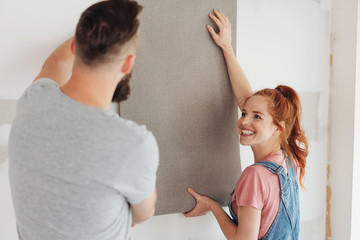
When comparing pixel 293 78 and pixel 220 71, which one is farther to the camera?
pixel 293 78

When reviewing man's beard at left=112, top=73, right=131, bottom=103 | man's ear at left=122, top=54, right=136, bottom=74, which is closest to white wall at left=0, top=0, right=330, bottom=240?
man's beard at left=112, top=73, right=131, bottom=103

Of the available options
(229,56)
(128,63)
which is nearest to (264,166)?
(229,56)

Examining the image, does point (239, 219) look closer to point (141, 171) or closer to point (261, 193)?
point (261, 193)

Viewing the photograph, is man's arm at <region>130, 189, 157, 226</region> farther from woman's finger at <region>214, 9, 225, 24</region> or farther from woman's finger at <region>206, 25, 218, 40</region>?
woman's finger at <region>214, 9, 225, 24</region>

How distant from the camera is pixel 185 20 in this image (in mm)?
1959

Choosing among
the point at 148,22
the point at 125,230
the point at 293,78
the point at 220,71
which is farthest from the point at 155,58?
the point at 293,78

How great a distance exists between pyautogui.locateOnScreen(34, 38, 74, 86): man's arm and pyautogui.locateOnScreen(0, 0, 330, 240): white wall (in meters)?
0.16

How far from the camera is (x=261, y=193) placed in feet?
5.73

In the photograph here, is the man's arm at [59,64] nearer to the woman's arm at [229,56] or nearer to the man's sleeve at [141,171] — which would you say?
the man's sleeve at [141,171]

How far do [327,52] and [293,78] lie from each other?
0.49 m

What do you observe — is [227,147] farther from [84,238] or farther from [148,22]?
[84,238]

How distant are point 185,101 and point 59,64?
2.51ft

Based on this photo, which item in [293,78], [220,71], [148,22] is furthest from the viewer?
[293,78]

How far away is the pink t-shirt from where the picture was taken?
1.74 metres
